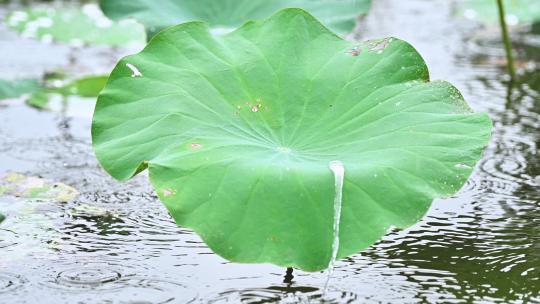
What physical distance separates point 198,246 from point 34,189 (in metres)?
0.41

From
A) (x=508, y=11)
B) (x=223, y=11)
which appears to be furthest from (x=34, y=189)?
(x=508, y=11)

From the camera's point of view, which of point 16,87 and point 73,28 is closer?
point 16,87

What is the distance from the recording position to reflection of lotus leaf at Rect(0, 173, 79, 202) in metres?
1.79

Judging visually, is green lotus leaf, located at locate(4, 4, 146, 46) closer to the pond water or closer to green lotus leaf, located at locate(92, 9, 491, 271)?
the pond water

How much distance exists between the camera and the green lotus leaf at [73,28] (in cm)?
294

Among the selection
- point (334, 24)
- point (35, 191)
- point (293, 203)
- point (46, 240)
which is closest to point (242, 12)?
point (334, 24)

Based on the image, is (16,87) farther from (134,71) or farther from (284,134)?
(284,134)

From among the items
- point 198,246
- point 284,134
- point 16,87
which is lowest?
point 198,246

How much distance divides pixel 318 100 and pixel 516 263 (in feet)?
1.28

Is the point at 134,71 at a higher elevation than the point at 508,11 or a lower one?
lower

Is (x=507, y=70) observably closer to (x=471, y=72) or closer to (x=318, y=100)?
(x=471, y=72)

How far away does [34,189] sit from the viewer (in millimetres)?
1817

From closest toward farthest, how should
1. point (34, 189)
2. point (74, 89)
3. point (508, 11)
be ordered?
point (34, 189) → point (74, 89) → point (508, 11)

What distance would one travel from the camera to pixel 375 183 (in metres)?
1.36
